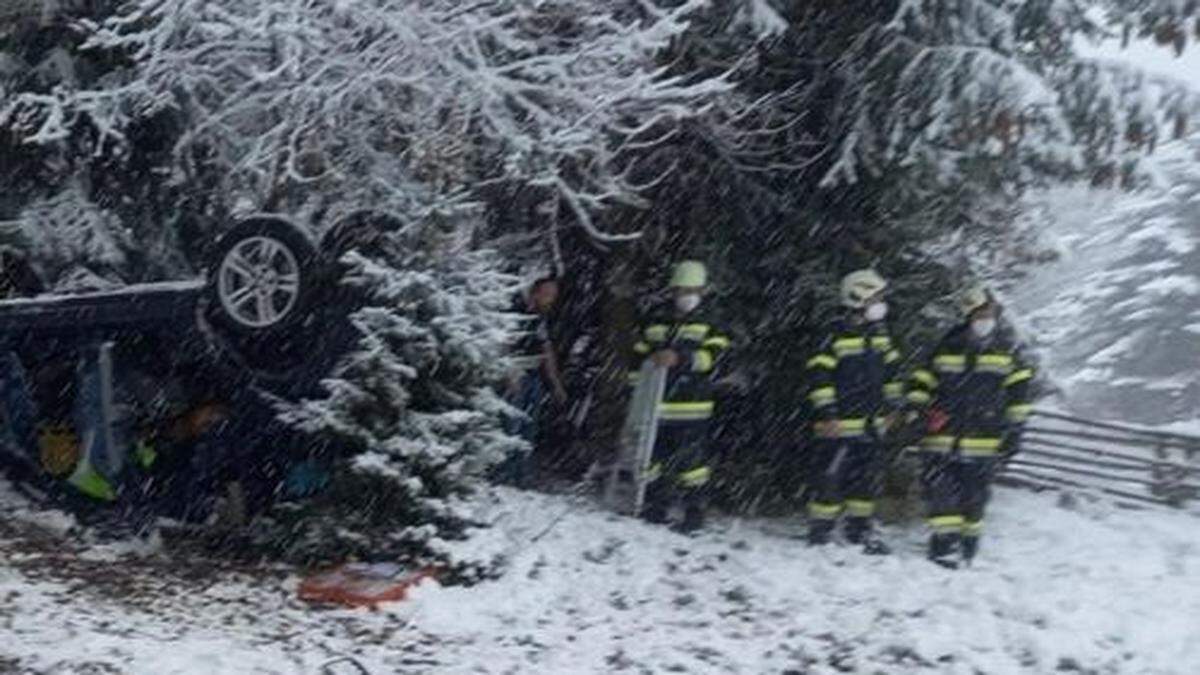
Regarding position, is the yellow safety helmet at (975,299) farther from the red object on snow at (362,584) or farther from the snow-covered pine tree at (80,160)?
the snow-covered pine tree at (80,160)

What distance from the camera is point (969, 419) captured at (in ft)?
32.2

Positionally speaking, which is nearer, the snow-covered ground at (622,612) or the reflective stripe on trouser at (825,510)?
the snow-covered ground at (622,612)

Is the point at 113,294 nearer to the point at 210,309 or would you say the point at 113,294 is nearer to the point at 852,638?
the point at 210,309

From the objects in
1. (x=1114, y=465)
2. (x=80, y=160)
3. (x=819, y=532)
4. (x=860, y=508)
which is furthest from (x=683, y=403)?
(x=1114, y=465)

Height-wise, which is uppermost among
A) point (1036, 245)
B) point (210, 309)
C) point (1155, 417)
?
point (1036, 245)

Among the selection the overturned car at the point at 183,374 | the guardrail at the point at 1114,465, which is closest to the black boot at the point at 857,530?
the overturned car at the point at 183,374

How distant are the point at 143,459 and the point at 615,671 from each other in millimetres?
3919

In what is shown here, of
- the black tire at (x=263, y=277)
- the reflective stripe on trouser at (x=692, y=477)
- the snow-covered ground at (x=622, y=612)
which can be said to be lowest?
the snow-covered ground at (x=622, y=612)

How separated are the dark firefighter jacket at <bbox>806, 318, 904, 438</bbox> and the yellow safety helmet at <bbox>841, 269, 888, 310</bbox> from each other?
15 centimetres

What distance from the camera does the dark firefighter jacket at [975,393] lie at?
9797 mm

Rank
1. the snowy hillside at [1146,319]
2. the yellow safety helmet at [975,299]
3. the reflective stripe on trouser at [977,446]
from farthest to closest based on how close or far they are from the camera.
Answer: the snowy hillside at [1146,319]
the yellow safety helmet at [975,299]
the reflective stripe on trouser at [977,446]

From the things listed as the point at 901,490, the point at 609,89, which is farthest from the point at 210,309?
the point at 901,490

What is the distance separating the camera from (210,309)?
905 centimetres

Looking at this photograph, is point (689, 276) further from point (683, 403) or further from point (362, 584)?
point (362, 584)
